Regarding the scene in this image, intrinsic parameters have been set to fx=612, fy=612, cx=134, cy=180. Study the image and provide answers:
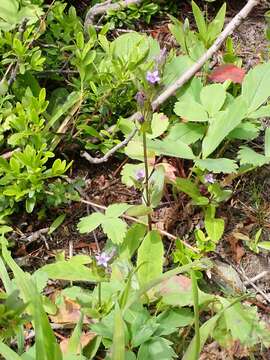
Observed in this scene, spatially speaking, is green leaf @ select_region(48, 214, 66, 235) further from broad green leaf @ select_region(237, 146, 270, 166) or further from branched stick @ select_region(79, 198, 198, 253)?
broad green leaf @ select_region(237, 146, 270, 166)

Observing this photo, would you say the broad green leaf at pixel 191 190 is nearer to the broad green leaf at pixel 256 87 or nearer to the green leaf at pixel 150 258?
the green leaf at pixel 150 258

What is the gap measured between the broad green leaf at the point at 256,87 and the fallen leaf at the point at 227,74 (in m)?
0.08

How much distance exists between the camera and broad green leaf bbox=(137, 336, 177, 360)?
1633mm

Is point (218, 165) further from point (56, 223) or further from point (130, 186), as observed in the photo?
point (56, 223)

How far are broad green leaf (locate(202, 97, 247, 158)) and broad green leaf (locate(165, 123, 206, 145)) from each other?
7 centimetres

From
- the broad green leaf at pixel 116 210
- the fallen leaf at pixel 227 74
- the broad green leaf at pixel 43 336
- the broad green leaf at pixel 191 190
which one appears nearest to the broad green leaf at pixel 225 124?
the broad green leaf at pixel 191 190

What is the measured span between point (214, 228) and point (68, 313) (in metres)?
0.54

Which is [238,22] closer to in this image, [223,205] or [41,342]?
[223,205]

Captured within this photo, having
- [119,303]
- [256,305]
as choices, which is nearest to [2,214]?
[119,303]

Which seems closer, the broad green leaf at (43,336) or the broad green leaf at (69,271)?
the broad green leaf at (43,336)

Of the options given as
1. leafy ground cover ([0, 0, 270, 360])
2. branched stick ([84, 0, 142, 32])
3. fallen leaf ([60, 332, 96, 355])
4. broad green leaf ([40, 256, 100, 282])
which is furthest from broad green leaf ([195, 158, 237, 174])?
branched stick ([84, 0, 142, 32])

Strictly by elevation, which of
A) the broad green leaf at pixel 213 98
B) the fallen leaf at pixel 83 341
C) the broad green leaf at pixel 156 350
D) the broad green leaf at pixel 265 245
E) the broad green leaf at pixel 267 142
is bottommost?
the fallen leaf at pixel 83 341

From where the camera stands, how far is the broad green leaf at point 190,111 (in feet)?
6.86

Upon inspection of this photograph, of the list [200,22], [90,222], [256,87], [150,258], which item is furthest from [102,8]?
[150,258]
